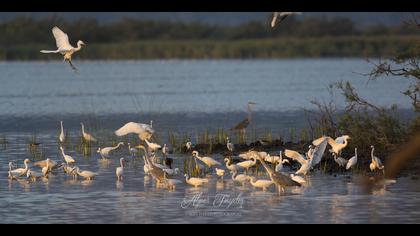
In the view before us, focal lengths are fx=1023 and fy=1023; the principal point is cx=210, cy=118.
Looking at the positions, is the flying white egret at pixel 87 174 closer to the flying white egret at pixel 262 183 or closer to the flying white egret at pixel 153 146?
the flying white egret at pixel 262 183

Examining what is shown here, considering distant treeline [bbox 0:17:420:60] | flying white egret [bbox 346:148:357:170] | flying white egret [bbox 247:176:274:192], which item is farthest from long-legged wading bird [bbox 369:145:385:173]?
distant treeline [bbox 0:17:420:60]

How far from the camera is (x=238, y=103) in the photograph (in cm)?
3247

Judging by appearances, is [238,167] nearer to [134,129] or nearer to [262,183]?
[262,183]

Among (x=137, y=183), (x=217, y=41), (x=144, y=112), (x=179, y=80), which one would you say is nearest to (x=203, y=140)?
(x=137, y=183)

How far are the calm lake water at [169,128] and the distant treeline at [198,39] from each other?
257cm

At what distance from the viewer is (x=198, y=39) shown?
69188 mm

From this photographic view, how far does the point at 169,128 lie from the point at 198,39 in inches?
1830

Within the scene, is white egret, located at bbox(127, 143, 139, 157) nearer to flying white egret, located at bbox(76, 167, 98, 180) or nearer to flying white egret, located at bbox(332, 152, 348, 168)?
flying white egret, located at bbox(76, 167, 98, 180)

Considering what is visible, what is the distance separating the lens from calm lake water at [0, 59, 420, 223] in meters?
11.7

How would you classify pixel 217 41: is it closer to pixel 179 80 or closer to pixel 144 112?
pixel 179 80

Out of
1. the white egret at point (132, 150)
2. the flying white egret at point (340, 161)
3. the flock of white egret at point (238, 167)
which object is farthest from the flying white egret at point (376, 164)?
the white egret at point (132, 150)

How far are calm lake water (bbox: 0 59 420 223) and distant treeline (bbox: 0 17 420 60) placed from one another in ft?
8.42

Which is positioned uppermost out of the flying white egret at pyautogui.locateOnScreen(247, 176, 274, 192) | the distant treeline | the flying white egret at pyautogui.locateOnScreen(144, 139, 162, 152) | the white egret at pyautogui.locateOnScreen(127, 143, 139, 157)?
the distant treeline
